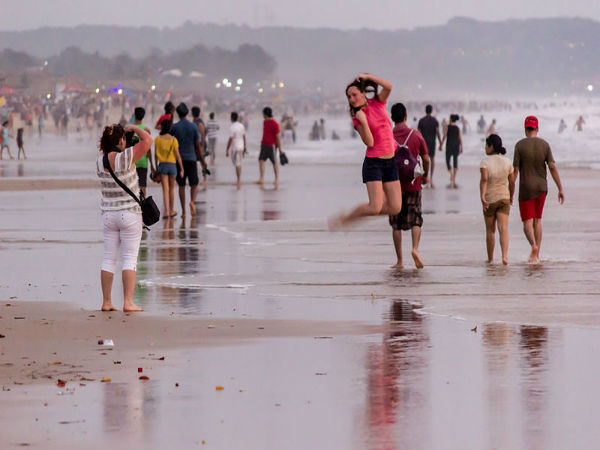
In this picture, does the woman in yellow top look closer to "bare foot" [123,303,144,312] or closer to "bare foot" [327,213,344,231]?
"bare foot" [327,213,344,231]

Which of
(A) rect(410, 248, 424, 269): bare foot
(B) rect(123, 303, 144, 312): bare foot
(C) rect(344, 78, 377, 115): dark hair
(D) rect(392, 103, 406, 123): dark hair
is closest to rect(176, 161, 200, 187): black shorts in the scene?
(D) rect(392, 103, 406, 123): dark hair

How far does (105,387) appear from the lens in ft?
28.0

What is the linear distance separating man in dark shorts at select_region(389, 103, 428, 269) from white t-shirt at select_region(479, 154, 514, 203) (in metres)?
0.90

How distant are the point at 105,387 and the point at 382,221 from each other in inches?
530

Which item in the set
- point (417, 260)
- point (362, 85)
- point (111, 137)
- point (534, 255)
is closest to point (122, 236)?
point (111, 137)

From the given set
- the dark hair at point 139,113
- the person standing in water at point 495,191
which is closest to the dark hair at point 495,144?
the person standing in water at point 495,191

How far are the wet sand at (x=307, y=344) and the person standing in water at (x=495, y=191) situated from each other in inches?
12.4

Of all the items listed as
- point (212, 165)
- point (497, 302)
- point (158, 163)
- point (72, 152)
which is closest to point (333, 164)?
point (212, 165)

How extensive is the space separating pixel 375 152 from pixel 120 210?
2.80 metres

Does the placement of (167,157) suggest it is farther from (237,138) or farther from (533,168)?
(237,138)

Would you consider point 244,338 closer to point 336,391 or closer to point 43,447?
point 336,391

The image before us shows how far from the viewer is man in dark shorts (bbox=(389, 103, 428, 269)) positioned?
1509 centimetres

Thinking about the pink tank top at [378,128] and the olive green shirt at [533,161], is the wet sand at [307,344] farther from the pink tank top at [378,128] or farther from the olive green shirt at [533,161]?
the pink tank top at [378,128]

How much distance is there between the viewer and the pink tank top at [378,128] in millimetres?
13500
